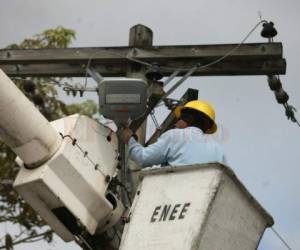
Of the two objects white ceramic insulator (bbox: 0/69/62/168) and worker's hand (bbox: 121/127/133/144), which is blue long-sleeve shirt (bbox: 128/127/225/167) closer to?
worker's hand (bbox: 121/127/133/144)

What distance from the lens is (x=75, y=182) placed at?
679 centimetres

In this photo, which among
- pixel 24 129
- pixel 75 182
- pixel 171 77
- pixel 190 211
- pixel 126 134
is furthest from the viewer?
pixel 171 77

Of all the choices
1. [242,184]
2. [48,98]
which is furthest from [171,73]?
[48,98]

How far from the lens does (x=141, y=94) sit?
7207 mm

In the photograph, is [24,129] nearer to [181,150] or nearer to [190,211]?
[181,150]

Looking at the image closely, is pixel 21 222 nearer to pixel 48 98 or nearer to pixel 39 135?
pixel 48 98

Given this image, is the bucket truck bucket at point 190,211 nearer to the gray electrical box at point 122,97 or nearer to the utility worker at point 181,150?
the utility worker at point 181,150

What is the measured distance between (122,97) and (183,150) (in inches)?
32.4

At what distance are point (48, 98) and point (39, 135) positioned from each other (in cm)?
494

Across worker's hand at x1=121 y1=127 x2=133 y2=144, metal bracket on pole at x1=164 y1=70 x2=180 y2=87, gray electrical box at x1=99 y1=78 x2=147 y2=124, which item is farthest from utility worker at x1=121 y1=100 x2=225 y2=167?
metal bracket on pole at x1=164 y1=70 x2=180 y2=87

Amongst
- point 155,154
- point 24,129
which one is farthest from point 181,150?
point 24,129

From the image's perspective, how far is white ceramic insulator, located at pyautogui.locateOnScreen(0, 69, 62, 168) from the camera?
21.0 feet

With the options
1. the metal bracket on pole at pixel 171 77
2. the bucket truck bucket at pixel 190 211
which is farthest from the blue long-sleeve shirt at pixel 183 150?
the metal bracket on pole at pixel 171 77

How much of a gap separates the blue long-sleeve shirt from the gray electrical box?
608mm
